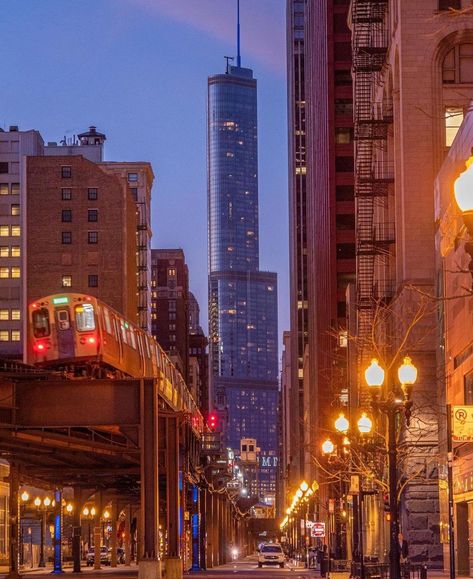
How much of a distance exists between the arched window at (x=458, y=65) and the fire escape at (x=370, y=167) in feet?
19.0

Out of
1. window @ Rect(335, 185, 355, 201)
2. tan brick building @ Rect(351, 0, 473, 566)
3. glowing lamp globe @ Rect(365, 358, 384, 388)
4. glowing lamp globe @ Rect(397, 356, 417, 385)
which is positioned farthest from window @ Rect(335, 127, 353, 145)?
glowing lamp globe @ Rect(397, 356, 417, 385)

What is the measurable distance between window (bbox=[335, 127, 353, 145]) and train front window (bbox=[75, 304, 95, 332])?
264 ft

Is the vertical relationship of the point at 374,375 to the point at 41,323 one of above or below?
below

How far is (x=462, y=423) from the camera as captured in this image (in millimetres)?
34625

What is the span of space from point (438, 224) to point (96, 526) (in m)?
40.6

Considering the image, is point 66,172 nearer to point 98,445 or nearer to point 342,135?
point 342,135

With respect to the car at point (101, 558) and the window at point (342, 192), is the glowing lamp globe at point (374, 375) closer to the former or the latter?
the car at point (101, 558)

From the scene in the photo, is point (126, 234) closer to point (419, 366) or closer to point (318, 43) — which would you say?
point (318, 43)

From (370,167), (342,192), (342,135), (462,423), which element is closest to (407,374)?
(462,423)

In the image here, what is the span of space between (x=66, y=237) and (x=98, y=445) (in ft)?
340

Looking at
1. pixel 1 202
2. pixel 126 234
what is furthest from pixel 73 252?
pixel 1 202

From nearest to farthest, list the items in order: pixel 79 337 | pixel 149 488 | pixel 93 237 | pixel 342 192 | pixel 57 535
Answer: pixel 149 488
pixel 79 337
pixel 57 535
pixel 342 192
pixel 93 237

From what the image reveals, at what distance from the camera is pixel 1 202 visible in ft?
544

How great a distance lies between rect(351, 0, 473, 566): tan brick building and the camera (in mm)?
61000
